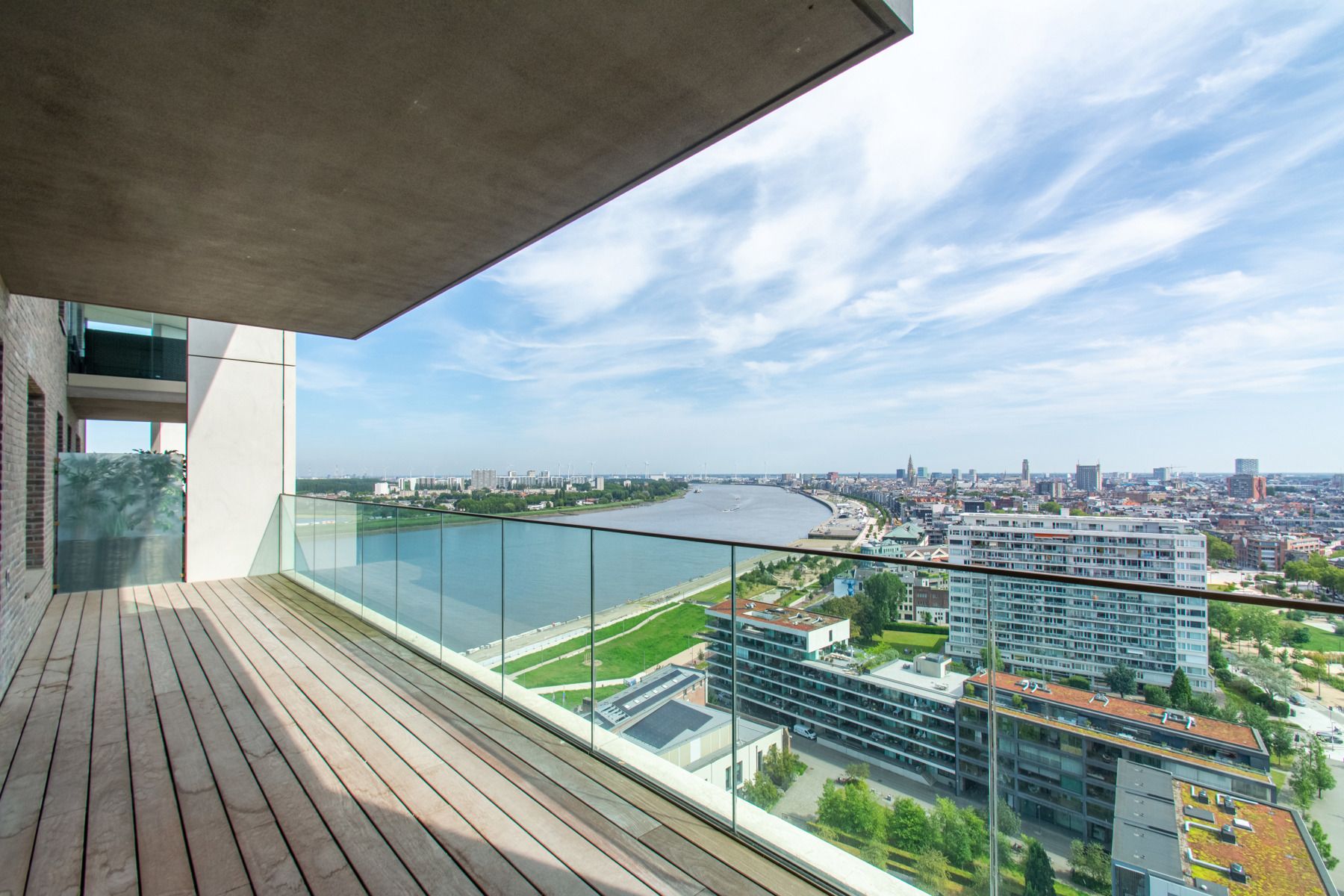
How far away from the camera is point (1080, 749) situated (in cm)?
139

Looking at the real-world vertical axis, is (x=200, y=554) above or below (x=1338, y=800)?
below

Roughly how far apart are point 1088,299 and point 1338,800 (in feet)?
124

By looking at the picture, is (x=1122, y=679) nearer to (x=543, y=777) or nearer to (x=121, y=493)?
(x=543, y=777)

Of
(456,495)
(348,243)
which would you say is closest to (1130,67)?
(456,495)

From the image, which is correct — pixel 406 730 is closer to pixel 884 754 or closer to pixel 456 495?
pixel 884 754

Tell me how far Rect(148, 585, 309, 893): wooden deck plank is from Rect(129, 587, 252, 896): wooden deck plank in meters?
0.02

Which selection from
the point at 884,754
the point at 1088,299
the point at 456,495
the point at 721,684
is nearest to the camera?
the point at 884,754

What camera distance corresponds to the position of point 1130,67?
23.6 meters

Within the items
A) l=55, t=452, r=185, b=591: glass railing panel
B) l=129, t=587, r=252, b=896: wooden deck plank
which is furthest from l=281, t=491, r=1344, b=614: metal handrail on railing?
l=55, t=452, r=185, b=591: glass railing panel

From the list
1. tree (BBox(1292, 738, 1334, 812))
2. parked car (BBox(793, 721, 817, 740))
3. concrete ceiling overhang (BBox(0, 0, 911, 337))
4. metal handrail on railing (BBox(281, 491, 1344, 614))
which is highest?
concrete ceiling overhang (BBox(0, 0, 911, 337))

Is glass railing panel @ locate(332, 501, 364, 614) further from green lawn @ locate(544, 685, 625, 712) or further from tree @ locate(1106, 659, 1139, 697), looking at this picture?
tree @ locate(1106, 659, 1139, 697)

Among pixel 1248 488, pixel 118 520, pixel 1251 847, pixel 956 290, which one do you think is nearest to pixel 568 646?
pixel 1251 847

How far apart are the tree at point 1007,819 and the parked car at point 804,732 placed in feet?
→ 1.69

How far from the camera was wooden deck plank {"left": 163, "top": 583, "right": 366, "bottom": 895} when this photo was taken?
1941 millimetres
